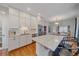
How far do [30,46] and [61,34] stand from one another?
681 mm

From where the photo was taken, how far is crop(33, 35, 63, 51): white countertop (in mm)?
2145

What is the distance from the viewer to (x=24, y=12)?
2121 millimetres

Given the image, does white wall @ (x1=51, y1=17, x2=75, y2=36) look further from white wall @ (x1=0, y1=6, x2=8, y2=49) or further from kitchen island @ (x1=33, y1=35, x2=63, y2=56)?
white wall @ (x1=0, y1=6, x2=8, y2=49)

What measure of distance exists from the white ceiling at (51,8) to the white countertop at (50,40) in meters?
0.43

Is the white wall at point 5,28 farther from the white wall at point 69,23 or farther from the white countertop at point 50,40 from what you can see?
the white wall at point 69,23

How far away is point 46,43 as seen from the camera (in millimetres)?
2152

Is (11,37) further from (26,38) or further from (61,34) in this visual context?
(61,34)

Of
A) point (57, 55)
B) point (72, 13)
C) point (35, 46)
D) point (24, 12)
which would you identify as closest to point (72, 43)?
point (57, 55)

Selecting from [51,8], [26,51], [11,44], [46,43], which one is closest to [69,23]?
[51,8]

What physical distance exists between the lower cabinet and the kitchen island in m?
0.14

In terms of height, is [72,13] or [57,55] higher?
[72,13]

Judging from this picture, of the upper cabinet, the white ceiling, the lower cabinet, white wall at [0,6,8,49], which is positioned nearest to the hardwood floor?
the lower cabinet

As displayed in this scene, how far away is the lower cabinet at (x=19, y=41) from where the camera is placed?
6.95 ft

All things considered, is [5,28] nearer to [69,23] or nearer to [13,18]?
[13,18]
